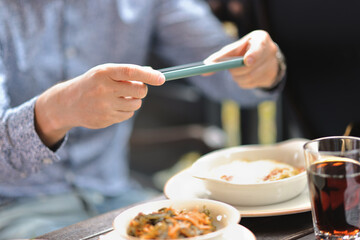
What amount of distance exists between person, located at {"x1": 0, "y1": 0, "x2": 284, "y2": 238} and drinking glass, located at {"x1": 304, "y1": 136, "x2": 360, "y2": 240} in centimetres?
36

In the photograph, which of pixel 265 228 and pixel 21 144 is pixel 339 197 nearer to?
pixel 265 228

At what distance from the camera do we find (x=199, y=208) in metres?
0.81

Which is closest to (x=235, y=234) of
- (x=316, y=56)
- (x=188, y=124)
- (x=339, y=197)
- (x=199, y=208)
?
(x=199, y=208)

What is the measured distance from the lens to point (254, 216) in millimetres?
881

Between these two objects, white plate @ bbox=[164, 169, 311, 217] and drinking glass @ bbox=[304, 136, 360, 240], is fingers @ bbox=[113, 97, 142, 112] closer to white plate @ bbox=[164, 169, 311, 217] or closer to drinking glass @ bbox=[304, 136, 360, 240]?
white plate @ bbox=[164, 169, 311, 217]

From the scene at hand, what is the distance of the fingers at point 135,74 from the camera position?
0.90 meters

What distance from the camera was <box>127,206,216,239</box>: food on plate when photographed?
28.3 inches

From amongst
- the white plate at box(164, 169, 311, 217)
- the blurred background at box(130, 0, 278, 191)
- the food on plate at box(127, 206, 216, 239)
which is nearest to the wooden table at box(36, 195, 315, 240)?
the white plate at box(164, 169, 311, 217)

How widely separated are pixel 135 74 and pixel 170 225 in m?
0.32

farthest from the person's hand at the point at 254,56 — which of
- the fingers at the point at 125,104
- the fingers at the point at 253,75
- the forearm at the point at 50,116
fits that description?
the forearm at the point at 50,116

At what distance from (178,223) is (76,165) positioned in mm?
919

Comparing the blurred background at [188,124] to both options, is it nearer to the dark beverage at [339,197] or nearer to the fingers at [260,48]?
the fingers at [260,48]

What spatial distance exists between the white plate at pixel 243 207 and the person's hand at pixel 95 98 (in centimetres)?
20

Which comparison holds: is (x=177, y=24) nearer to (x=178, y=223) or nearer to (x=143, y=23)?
(x=143, y=23)
